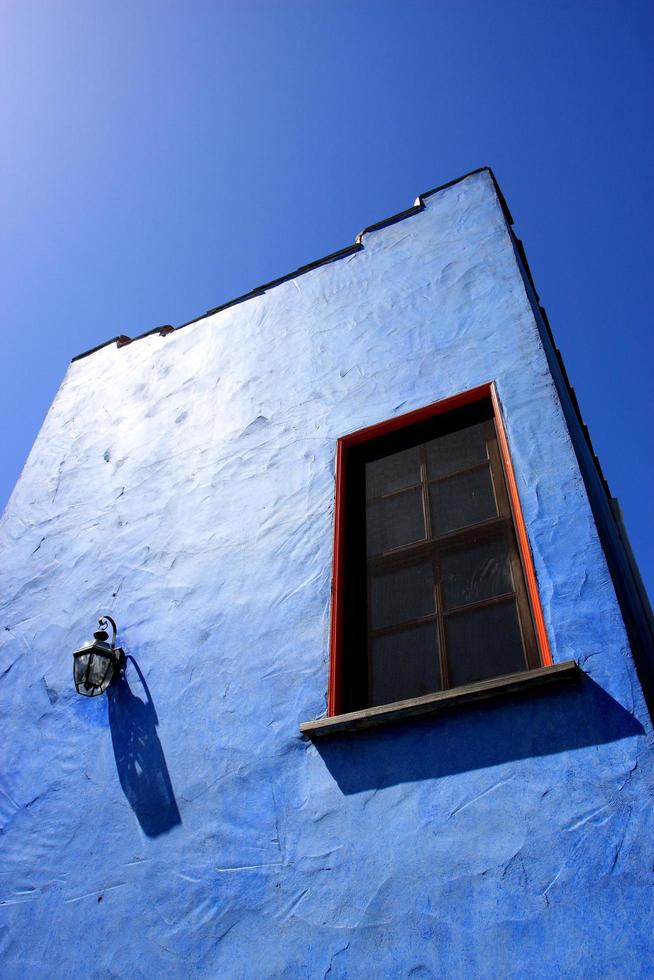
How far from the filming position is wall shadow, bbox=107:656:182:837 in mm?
3367

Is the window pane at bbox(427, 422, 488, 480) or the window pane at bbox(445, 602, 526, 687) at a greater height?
the window pane at bbox(427, 422, 488, 480)

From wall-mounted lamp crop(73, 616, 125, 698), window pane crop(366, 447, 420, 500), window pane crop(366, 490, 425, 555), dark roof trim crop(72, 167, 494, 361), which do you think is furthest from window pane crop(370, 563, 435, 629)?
dark roof trim crop(72, 167, 494, 361)

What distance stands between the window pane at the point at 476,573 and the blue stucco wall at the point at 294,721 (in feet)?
1.01

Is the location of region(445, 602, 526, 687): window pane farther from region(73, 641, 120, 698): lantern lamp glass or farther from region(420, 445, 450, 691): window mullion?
region(73, 641, 120, 698): lantern lamp glass

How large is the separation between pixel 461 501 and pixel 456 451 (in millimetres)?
405

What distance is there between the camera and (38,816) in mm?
3672

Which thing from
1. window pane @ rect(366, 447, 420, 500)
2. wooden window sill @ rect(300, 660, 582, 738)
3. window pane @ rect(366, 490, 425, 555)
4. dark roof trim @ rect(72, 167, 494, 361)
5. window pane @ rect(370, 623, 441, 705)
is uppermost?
dark roof trim @ rect(72, 167, 494, 361)

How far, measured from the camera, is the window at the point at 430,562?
3.41 meters

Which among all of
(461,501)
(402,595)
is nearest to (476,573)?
(402,595)

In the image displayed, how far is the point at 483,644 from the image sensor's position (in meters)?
3.41

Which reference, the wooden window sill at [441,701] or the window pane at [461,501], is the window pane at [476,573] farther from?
the wooden window sill at [441,701]

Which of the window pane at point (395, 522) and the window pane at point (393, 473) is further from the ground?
the window pane at point (393, 473)

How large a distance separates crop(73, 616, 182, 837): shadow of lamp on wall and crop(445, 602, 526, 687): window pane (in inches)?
57.6

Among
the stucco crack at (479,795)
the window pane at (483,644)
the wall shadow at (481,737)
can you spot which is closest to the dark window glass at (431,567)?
the window pane at (483,644)
